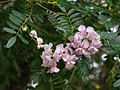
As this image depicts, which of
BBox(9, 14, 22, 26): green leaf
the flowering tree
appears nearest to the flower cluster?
the flowering tree

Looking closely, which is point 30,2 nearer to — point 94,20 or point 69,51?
point 69,51

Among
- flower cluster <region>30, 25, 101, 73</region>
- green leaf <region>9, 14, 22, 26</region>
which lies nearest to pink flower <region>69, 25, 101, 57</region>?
flower cluster <region>30, 25, 101, 73</region>

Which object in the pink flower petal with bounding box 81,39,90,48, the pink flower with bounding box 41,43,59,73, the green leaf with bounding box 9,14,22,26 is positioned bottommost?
the pink flower with bounding box 41,43,59,73

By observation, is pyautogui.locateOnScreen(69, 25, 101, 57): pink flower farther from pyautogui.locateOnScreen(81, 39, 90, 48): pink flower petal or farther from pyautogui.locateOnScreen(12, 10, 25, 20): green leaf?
pyautogui.locateOnScreen(12, 10, 25, 20): green leaf

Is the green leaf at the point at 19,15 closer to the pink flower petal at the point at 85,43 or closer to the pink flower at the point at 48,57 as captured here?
the pink flower at the point at 48,57

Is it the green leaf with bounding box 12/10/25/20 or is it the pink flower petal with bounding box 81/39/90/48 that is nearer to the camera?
the pink flower petal with bounding box 81/39/90/48

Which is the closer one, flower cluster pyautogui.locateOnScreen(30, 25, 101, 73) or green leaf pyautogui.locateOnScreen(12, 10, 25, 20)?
flower cluster pyautogui.locateOnScreen(30, 25, 101, 73)

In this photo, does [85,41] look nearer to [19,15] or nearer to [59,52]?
[59,52]

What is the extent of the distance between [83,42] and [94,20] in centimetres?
47

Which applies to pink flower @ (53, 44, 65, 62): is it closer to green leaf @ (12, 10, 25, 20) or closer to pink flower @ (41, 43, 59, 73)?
pink flower @ (41, 43, 59, 73)

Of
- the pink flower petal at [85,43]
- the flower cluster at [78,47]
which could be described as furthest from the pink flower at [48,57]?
the pink flower petal at [85,43]

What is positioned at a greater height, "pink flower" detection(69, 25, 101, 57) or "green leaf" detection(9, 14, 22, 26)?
"green leaf" detection(9, 14, 22, 26)

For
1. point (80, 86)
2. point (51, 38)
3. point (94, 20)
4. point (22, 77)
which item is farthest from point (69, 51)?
point (22, 77)

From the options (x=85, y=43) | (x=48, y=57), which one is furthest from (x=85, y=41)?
(x=48, y=57)
